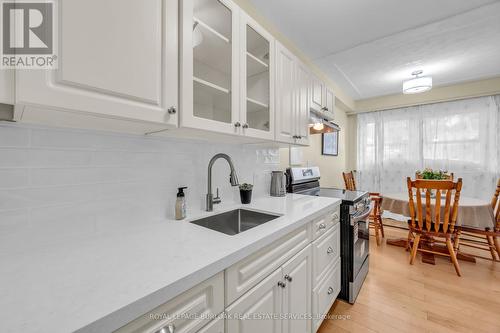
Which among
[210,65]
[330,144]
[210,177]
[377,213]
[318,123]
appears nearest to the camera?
[210,65]

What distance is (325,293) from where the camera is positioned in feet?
4.73

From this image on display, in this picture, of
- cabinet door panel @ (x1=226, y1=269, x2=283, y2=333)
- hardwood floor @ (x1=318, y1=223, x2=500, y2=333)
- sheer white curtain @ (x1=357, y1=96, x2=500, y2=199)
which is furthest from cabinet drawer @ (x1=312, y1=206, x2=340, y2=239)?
sheer white curtain @ (x1=357, y1=96, x2=500, y2=199)

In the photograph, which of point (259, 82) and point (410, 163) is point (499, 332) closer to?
point (259, 82)

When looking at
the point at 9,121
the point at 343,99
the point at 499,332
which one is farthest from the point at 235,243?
the point at 343,99

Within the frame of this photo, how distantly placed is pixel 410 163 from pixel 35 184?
4940 millimetres

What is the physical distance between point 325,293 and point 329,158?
2.47 m

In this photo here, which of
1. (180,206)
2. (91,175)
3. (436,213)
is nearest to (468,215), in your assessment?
(436,213)

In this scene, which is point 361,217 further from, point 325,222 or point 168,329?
point 168,329

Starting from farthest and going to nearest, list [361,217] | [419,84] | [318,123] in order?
[419,84]
[318,123]
[361,217]

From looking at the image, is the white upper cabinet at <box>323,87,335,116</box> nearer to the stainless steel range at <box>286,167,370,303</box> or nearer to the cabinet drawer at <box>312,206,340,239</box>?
the stainless steel range at <box>286,167,370,303</box>

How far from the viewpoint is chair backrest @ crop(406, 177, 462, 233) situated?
6.68 feet

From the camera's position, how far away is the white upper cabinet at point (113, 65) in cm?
57

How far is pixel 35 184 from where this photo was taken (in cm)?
72

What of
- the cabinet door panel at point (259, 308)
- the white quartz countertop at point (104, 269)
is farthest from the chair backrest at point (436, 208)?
the cabinet door panel at point (259, 308)
